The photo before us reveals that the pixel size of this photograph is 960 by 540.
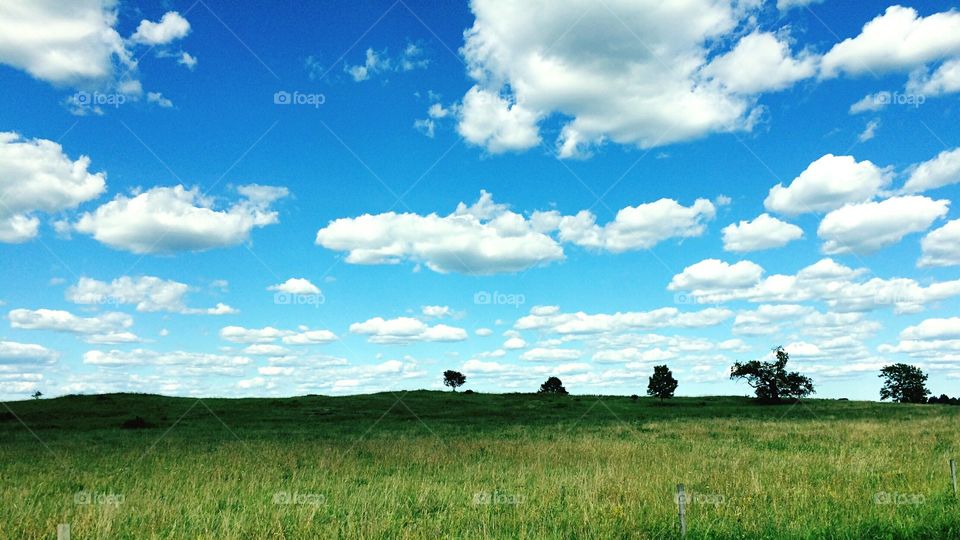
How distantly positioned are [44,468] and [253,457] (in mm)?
6804

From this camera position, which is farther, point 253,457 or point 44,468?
point 253,457

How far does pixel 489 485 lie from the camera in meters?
17.6

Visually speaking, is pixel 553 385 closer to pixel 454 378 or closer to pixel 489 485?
pixel 454 378

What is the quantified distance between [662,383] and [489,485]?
93.9 m

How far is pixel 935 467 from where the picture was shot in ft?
64.3

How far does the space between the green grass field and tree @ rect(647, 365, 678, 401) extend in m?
69.5

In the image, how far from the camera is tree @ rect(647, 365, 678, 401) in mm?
105375

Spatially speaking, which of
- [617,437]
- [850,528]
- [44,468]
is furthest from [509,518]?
[617,437]

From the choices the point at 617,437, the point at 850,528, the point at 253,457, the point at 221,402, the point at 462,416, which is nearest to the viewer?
the point at 850,528

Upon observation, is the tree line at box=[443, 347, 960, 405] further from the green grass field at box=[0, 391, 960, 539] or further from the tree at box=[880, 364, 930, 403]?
the green grass field at box=[0, 391, 960, 539]

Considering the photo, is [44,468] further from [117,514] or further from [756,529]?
[756,529]

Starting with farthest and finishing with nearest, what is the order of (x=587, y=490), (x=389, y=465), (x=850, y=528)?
(x=389, y=465) → (x=587, y=490) → (x=850, y=528)

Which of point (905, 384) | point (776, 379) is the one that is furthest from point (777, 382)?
point (905, 384)

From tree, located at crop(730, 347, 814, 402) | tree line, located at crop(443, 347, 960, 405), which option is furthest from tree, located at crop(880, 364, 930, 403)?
tree, located at crop(730, 347, 814, 402)
